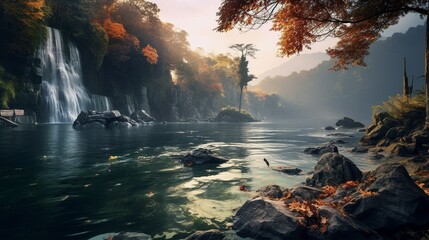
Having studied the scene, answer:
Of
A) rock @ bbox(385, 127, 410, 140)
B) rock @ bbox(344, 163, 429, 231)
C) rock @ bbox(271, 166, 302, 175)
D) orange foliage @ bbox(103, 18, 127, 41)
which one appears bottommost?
rock @ bbox(271, 166, 302, 175)

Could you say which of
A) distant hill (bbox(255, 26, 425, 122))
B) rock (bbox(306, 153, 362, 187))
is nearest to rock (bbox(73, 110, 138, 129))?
rock (bbox(306, 153, 362, 187))

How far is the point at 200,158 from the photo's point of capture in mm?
12242

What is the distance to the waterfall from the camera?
37.5m

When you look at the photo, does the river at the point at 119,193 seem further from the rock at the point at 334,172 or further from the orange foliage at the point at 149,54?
the orange foliage at the point at 149,54

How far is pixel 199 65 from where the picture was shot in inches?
3172

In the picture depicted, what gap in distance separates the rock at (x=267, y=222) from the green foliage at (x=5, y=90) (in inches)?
1321

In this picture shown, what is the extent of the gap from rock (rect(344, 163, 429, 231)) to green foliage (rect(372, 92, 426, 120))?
14313mm

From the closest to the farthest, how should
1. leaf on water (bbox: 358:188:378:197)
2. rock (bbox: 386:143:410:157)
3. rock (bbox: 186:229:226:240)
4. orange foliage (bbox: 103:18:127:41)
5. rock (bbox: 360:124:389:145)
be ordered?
rock (bbox: 186:229:226:240)
leaf on water (bbox: 358:188:378:197)
rock (bbox: 386:143:410:157)
rock (bbox: 360:124:389:145)
orange foliage (bbox: 103:18:127:41)

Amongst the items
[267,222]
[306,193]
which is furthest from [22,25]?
[267,222]

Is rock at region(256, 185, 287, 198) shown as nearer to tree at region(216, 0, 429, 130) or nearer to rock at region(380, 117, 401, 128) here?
tree at region(216, 0, 429, 130)

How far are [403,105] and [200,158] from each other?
1386 cm

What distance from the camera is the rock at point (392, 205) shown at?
480cm

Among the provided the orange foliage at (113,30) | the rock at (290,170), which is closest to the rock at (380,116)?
the rock at (290,170)

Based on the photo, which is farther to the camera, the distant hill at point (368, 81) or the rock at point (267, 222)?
the distant hill at point (368, 81)
